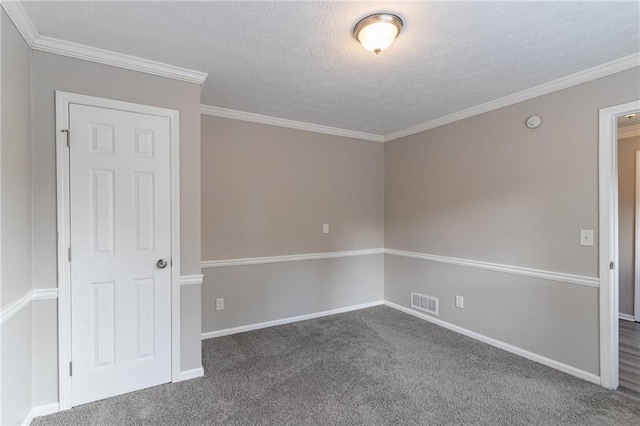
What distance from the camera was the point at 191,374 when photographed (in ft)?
8.18

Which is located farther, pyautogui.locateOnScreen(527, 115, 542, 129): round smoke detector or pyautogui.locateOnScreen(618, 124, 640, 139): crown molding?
pyautogui.locateOnScreen(618, 124, 640, 139): crown molding

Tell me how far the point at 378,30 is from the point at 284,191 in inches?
90.0

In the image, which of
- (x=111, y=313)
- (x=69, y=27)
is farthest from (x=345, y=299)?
(x=69, y=27)

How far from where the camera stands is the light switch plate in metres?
2.47

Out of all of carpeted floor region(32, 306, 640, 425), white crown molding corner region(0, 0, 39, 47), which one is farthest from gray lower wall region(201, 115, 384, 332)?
white crown molding corner region(0, 0, 39, 47)

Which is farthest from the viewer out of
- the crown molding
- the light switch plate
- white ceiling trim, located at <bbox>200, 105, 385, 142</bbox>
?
the crown molding

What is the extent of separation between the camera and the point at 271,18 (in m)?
1.78

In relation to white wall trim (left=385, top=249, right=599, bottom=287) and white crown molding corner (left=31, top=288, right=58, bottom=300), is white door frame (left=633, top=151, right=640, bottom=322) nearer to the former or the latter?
white wall trim (left=385, top=249, right=599, bottom=287)

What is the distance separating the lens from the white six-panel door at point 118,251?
84.4 inches

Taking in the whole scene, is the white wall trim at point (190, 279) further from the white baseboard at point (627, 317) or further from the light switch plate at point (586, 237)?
the white baseboard at point (627, 317)

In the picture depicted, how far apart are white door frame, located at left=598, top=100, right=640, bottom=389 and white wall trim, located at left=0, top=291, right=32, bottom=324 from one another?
3.92 meters

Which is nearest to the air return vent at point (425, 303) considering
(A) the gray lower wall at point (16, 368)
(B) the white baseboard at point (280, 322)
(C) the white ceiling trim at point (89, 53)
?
(B) the white baseboard at point (280, 322)

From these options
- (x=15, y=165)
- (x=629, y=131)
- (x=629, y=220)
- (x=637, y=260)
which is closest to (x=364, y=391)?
(x=15, y=165)

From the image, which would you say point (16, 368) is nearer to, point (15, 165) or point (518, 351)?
point (15, 165)
